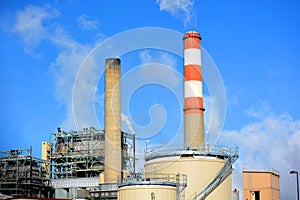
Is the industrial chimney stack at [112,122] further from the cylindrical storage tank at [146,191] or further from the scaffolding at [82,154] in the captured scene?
the cylindrical storage tank at [146,191]

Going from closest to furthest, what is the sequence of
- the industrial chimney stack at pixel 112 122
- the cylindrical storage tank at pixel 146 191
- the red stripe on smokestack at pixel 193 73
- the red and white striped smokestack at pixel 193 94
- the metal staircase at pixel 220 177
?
1. the cylindrical storage tank at pixel 146 191
2. the metal staircase at pixel 220 177
3. the red and white striped smokestack at pixel 193 94
4. the red stripe on smokestack at pixel 193 73
5. the industrial chimney stack at pixel 112 122

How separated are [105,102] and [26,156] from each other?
1118 cm

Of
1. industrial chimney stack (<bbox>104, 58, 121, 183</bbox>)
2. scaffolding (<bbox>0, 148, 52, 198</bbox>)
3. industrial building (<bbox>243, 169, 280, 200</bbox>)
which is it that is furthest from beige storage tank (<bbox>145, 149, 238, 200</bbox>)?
scaffolding (<bbox>0, 148, 52, 198</bbox>)

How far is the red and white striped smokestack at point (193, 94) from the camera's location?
121 feet

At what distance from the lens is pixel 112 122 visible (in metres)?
48.0

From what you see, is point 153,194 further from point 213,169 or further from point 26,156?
point 26,156

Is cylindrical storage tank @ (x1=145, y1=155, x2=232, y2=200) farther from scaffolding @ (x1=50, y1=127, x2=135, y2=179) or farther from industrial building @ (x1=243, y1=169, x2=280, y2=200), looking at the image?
scaffolding @ (x1=50, y1=127, x2=135, y2=179)

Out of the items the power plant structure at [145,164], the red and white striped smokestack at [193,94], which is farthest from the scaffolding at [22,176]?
the red and white striped smokestack at [193,94]

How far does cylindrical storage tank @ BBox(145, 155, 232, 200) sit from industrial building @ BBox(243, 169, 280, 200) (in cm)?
935

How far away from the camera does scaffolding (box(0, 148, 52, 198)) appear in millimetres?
51094

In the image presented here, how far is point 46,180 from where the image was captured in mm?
54438

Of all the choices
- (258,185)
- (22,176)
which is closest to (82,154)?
(22,176)

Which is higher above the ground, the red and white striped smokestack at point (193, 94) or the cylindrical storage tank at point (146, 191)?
the red and white striped smokestack at point (193, 94)

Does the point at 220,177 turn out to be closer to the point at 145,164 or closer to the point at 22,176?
the point at 145,164
